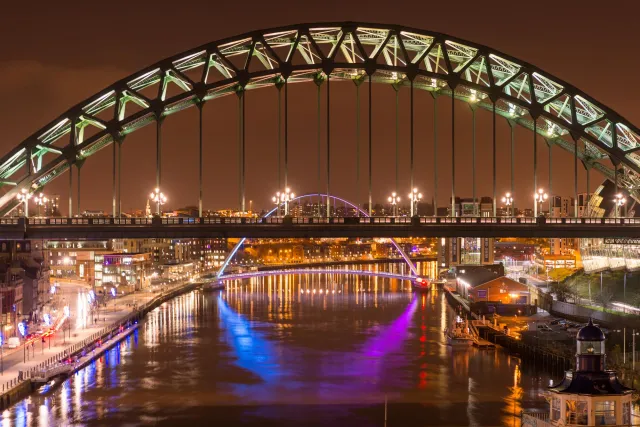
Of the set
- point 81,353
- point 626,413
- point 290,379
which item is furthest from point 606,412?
point 81,353

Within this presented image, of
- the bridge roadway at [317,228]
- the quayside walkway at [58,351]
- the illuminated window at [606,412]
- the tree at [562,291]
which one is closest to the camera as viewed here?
the illuminated window at [606,412]

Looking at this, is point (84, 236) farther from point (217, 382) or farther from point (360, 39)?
point (360, 39)

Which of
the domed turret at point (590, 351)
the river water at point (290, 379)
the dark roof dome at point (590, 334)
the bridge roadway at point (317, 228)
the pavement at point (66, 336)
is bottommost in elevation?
the river water at point (290, 379)

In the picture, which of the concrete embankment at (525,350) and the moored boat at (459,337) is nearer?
the concrete embankment at (525,350)

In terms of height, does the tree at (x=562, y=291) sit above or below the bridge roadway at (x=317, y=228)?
below

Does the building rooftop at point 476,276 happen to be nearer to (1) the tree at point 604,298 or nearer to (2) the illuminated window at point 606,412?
(1) the tree at point 604,298

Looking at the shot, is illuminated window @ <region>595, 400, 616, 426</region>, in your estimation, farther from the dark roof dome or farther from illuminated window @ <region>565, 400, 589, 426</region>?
the dark roof dome

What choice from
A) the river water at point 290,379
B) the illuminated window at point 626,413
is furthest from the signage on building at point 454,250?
the illuminated window at point 626,413

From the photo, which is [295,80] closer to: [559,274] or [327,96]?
[327,96]
